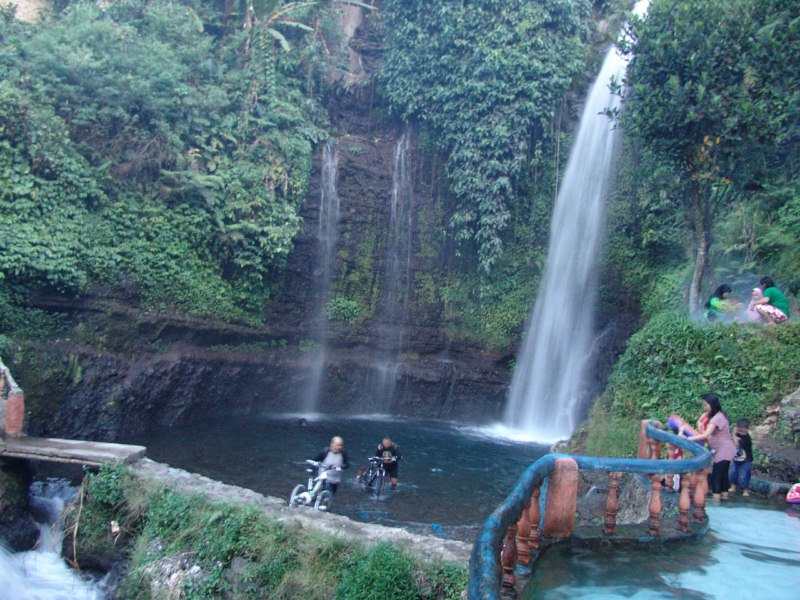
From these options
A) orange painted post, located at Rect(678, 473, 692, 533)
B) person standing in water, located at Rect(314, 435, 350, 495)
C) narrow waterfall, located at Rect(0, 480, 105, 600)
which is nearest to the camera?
orange painted post, located at Rect(678, 473, 692, 533)

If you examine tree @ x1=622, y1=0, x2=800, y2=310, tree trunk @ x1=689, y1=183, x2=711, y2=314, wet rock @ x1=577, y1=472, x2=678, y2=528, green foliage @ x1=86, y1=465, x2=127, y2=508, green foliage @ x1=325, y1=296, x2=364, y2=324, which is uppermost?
tree @ x1=622, y1=0, x2=800, y2=310

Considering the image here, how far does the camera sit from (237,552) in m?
7.27

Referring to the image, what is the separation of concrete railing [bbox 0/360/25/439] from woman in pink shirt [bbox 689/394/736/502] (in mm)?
9539

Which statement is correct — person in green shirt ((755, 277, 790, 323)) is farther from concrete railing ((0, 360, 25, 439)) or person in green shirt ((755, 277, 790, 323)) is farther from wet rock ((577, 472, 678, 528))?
concrete railing ((0, 360, 25, 439))

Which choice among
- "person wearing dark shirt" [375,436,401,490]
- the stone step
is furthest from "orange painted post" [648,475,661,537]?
the stone step

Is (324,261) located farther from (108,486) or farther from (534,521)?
(534,521)

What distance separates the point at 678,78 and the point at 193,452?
11.7 m

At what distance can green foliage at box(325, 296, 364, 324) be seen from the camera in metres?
19.4

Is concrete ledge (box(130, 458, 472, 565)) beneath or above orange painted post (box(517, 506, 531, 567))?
beneath

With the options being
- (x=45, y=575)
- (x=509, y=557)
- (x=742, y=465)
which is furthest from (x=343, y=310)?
(x=509, y=557)

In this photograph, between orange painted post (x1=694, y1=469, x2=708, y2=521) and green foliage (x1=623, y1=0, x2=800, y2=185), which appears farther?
green foliage (x1=623, y1=0, x2=800, y2=185)

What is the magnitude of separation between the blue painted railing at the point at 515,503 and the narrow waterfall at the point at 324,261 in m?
13.2

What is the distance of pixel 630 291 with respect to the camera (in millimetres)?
18672

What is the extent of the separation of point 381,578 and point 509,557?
8.21 feet
